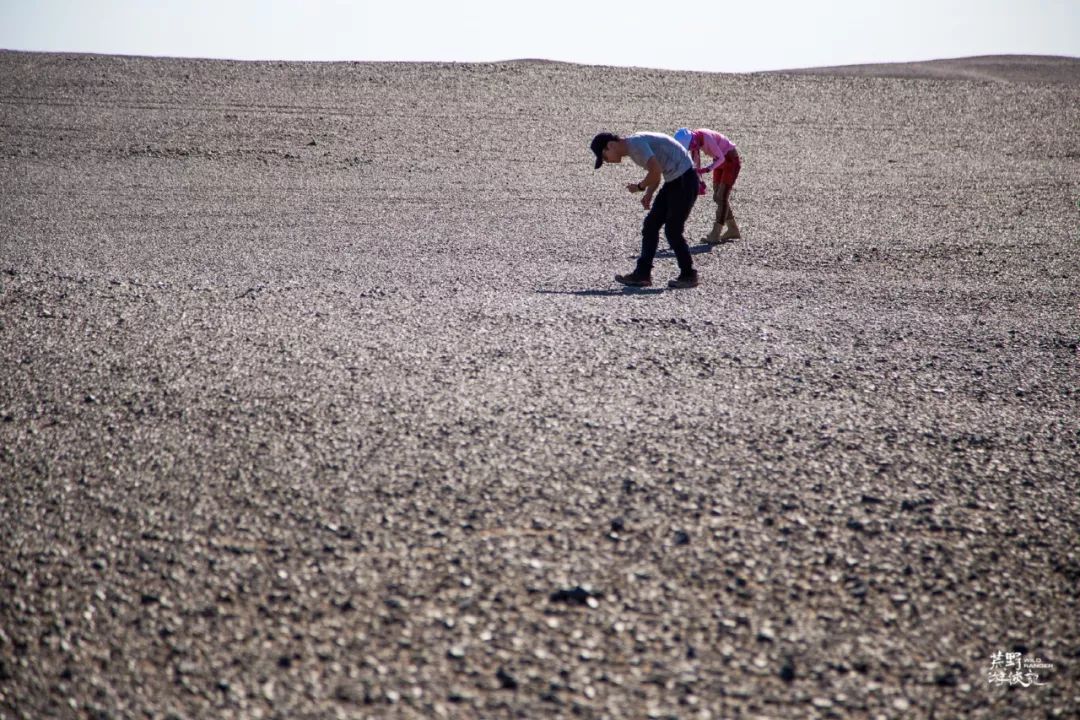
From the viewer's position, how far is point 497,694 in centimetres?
299

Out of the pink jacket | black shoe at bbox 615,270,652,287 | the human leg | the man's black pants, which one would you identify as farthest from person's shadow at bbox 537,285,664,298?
the pink jacket

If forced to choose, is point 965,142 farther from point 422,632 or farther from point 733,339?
point 422,632

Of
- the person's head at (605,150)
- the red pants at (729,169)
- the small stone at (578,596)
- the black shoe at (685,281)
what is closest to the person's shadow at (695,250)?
the red pants at (729,169)

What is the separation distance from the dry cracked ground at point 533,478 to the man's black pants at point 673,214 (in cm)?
39

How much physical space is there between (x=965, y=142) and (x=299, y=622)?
23.3 metres

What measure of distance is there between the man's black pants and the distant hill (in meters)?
25.8

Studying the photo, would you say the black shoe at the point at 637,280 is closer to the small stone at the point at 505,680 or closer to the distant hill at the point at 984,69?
the small stone at the point at 505,680

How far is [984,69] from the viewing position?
115 feet

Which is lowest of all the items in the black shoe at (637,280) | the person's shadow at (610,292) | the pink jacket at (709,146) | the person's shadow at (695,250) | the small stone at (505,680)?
the small stone at (505,680)

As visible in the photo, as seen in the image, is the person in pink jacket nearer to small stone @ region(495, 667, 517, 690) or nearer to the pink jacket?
the pink jacket

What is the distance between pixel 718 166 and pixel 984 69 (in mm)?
29604

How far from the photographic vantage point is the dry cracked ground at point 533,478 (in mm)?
3113

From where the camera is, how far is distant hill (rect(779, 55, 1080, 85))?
32.5 metres

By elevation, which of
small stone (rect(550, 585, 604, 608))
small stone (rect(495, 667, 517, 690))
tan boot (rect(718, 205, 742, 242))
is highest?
tan boot (rect(718, 205, 742, 242))
